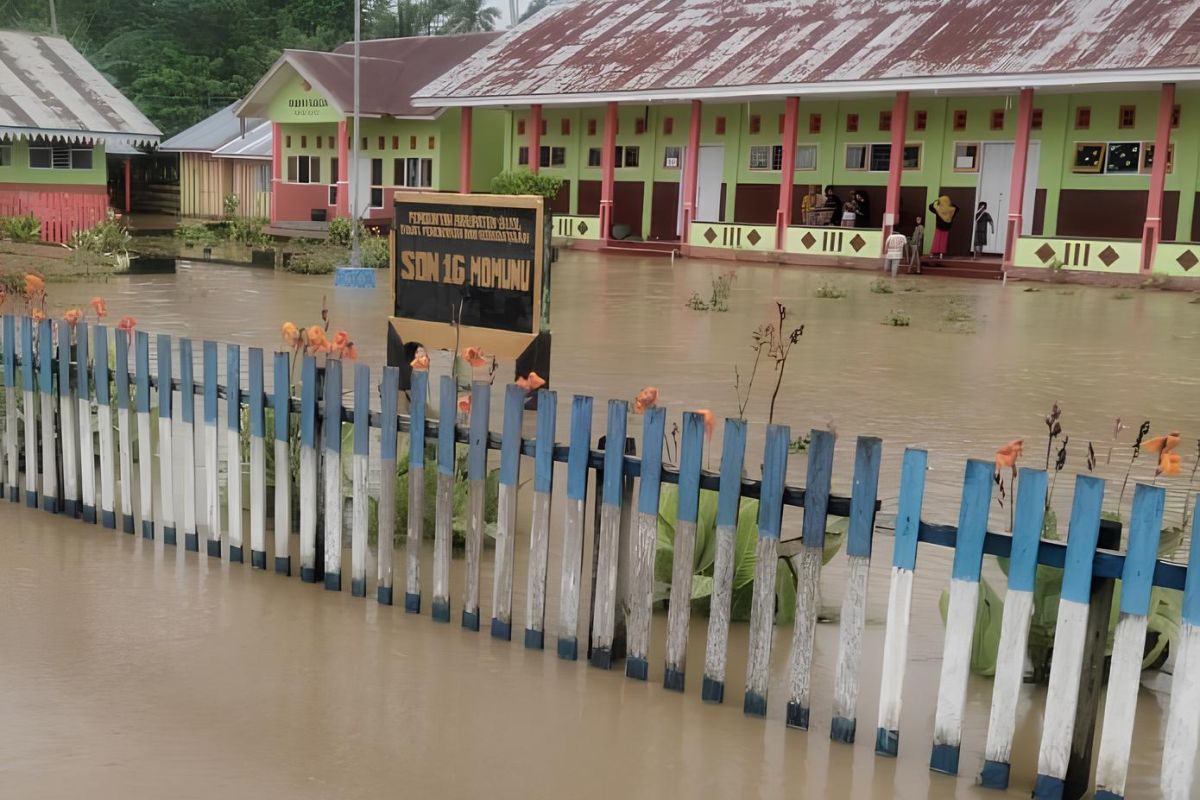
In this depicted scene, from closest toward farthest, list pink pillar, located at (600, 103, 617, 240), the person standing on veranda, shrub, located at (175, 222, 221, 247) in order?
the person standing on veranda, shrub, located at (175, 222, 221, 247), pink pillar, located at (600, 103, 617, 240)

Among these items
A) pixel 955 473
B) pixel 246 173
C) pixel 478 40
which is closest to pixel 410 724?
pixel 955 473

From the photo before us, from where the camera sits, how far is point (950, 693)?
12.8ft

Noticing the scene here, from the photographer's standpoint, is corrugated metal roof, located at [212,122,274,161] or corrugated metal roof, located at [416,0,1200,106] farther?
corrugated metal roof, located at [212,122,274,161]

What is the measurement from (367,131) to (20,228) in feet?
53.3

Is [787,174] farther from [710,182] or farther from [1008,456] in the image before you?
[1008,456]

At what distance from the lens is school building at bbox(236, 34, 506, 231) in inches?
1518

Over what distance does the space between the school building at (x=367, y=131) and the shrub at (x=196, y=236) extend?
5.65 metres

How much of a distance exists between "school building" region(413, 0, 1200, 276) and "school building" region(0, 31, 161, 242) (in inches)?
355

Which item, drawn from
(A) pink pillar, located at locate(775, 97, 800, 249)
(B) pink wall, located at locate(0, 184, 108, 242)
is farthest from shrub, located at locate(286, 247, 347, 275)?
(A) pink pillar, located at locate(775, 97, 800, 249)

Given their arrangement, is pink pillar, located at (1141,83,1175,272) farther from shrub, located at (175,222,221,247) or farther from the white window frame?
the white window frame

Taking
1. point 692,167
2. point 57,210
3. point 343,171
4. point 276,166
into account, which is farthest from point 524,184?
point 276,166

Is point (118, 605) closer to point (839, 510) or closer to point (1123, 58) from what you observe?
point (839, 510)

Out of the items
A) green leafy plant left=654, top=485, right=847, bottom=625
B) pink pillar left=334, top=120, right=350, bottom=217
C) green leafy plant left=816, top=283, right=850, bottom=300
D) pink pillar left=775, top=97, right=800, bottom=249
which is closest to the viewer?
green leafy plant left=654, top=485, right=847, bottom=625

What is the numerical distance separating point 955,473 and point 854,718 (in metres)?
4.06
